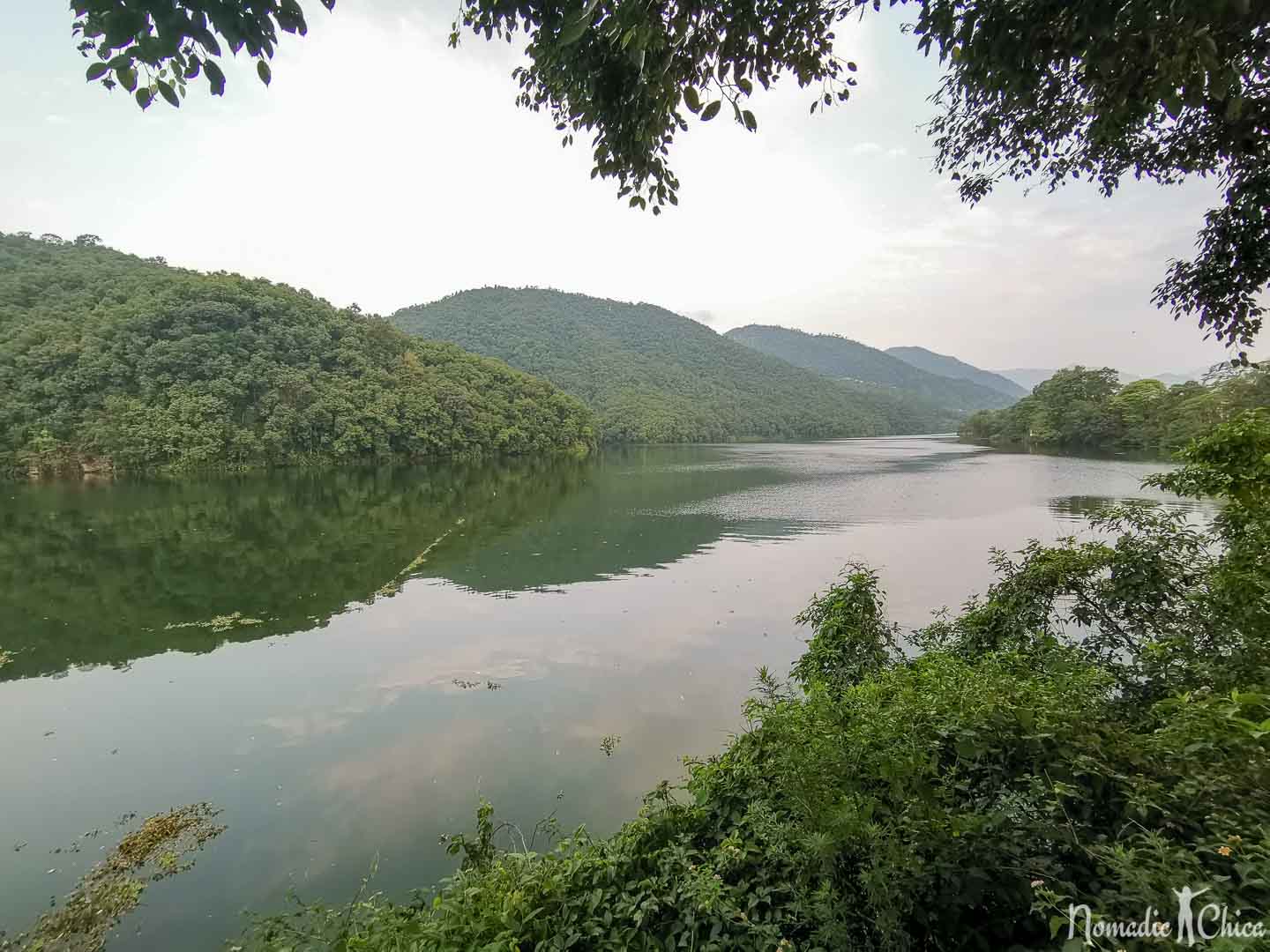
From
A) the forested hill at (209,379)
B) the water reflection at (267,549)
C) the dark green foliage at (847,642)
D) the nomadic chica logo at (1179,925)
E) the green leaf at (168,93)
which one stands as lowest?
the water reflection at (267,549)

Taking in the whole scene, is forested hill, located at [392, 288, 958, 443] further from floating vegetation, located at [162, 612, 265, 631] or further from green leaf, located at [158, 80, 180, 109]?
green leaf, located at [158, 80, 180, 109]

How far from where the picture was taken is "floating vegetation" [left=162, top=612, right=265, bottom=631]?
41.4 feet

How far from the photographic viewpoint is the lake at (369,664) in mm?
6184

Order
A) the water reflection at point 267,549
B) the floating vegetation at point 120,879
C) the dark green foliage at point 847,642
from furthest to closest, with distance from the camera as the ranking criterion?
the water reflection at point 267,549, the dark green foliage at point 847,642, the floating vegetation at point 120,879

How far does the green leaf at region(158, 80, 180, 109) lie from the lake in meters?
6.38

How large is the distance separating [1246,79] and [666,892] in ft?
20.9

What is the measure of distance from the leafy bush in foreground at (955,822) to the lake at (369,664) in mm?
1952

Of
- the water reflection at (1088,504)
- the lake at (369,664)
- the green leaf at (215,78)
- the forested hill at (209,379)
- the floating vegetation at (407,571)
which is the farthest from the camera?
the forested hill at (209,379)

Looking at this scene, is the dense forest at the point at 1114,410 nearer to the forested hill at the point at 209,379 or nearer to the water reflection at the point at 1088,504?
the water reflection at the point at 1088,504

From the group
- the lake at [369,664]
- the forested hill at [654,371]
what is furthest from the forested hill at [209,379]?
the forested hill at [654,371]

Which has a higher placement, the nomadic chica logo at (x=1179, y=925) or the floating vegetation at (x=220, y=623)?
the nomadic chica logo at (x=1179, y=925)

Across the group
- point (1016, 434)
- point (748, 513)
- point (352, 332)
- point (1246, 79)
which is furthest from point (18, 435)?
point (1016, 434)

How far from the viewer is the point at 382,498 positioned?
110ft

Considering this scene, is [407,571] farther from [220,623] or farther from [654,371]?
[654,371]
